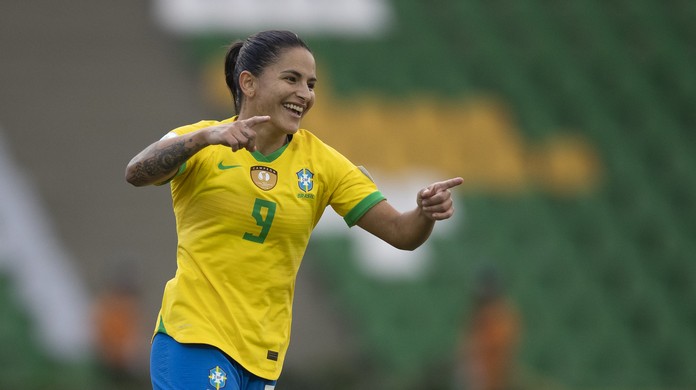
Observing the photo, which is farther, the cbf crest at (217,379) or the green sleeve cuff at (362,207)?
the green sleeve cuff at (362,207)

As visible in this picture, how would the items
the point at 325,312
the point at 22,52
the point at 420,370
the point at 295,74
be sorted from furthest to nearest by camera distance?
the point at 22,52 < the point at 325,312 < the point at 420,370 < the point at 295,74

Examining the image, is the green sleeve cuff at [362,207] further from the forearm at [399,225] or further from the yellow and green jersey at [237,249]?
the yellow and green jersey at [237,249]

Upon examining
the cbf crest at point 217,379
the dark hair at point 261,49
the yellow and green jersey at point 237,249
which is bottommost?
the cbf crest at point 217,379

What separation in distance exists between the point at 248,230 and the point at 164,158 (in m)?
0.43

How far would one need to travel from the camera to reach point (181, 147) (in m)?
4.11

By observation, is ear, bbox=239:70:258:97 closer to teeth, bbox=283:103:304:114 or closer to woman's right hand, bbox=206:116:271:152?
teeth, bbox=283:103:304:114

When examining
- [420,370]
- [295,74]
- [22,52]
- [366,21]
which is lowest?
[420,370]

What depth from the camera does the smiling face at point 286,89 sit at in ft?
14.5

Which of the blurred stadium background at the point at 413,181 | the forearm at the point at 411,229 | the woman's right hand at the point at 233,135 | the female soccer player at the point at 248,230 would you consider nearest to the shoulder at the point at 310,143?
the female soccer player at the point at 248,230

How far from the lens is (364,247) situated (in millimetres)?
13773

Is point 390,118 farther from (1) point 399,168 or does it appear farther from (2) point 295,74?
(2) point 295,74

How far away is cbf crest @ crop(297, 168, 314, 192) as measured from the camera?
4480mm

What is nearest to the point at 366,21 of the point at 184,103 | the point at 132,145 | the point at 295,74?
the point at 184,103

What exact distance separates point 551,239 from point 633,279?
117cm
